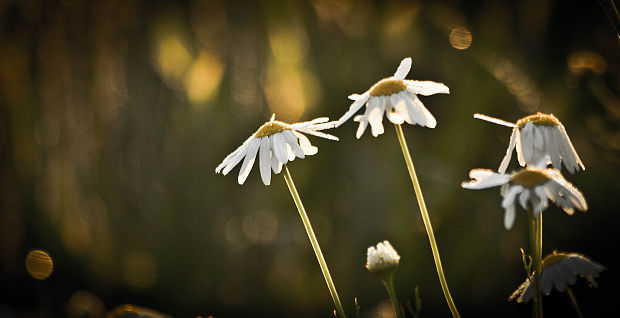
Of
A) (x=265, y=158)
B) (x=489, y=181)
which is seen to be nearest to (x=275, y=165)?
(x=265, y=158)

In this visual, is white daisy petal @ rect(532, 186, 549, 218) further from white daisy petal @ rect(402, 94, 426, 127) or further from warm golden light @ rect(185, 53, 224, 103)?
warm golden light @ rect(185, 53, 224, 103)

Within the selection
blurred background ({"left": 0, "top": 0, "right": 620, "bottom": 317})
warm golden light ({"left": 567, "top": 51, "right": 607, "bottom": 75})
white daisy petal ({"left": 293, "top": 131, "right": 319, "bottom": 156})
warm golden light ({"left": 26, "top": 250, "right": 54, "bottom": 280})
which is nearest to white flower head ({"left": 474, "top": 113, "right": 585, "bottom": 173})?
white daisy petal ({"left": 293, "top": 131, "right": 319, "bottom": 156})

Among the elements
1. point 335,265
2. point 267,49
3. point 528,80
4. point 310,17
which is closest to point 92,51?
point 267,49

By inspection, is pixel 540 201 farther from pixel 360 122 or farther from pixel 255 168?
Result: pixel 255 168

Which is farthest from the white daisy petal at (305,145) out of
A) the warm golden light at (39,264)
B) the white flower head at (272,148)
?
the warm golden light at (39,264)

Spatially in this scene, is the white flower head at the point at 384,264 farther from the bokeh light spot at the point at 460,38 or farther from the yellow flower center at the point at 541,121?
the bokeh light spot at the point at 460,38

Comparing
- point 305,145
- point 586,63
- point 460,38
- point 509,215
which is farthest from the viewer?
point 460,38
